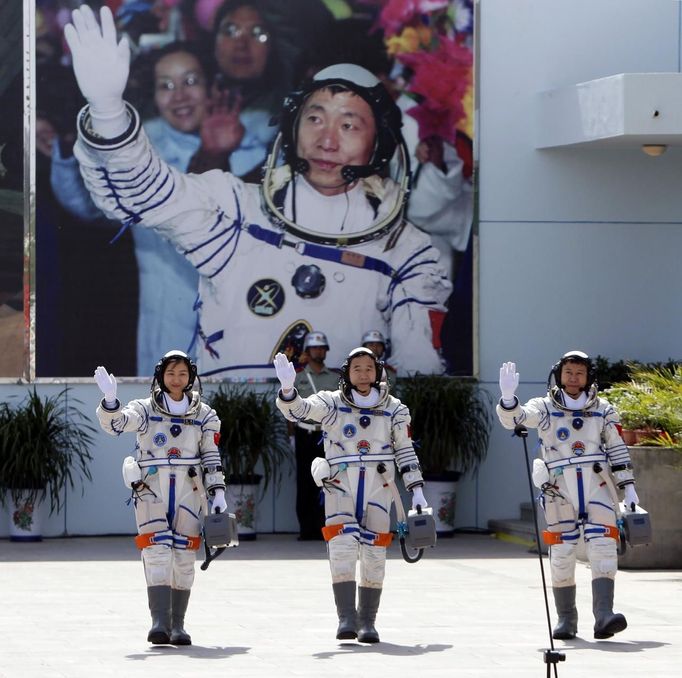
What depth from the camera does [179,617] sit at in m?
10.0

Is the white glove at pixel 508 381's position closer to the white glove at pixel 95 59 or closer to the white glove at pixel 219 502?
the white glove at pixel 219 502

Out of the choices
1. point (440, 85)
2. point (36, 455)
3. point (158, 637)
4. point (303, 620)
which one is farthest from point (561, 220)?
point (158, 637)

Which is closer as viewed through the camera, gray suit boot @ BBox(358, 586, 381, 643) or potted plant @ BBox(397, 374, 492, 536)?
gray suit boot @ BBox(358, 586, 381, 643)

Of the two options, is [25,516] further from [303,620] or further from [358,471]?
[358,471]

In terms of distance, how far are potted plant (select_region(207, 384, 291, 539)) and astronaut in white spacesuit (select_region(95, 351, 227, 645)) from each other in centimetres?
586

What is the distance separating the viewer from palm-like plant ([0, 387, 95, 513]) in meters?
15.7

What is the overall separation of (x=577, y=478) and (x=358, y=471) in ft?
4.65

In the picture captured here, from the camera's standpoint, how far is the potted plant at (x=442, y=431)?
1656 cm

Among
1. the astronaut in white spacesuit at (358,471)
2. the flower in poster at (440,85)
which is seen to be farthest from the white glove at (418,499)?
the flower in poster at (440,85)

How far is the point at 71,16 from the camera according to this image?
53.5ft

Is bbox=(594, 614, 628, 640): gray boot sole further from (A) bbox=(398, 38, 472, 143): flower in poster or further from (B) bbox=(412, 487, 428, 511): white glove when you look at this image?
(A) bbox=(398, 38, 472, 143): flower in poster

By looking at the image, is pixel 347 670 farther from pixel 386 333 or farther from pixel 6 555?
pixel 386 333

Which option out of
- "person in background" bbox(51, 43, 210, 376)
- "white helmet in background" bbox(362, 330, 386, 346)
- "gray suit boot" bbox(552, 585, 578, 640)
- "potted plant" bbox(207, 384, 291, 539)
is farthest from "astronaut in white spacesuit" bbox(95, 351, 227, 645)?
"white helmet in background" bbox(362, 330, 386, 346)

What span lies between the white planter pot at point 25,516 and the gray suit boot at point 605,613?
7.30 m
